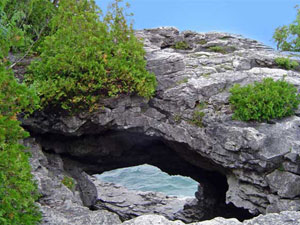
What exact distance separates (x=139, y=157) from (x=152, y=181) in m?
18.5

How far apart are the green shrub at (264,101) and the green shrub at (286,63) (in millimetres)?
2457

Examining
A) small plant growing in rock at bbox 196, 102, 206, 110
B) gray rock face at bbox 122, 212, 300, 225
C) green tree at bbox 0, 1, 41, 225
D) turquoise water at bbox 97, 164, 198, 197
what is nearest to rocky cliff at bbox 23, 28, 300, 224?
small plant growing in rock at bbox 196, 102, 206, 110

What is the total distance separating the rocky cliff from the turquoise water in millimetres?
16962

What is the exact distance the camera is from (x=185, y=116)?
Result: 472 inches

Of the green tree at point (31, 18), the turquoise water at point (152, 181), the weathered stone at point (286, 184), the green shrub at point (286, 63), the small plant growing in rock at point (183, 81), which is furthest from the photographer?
the turquoise water at point (152, 181)

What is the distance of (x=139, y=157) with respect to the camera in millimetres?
16016

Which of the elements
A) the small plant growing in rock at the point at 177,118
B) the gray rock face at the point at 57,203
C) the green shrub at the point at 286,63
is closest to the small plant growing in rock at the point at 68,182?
the gray rock face at the point at 57,203

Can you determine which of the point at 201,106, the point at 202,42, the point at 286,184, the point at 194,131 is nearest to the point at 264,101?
the point at 201,106

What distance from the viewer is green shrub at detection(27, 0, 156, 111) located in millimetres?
11070

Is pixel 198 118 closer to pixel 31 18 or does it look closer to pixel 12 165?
pixel 12 165

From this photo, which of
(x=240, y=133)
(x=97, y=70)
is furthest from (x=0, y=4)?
(x=240, y=133)

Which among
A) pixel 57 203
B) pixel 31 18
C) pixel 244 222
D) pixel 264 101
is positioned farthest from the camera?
pixel 31 18

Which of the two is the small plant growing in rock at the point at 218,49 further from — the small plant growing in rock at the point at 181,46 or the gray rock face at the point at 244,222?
the gray rock face at the point at 244,222

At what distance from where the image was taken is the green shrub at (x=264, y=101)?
36.1ft
